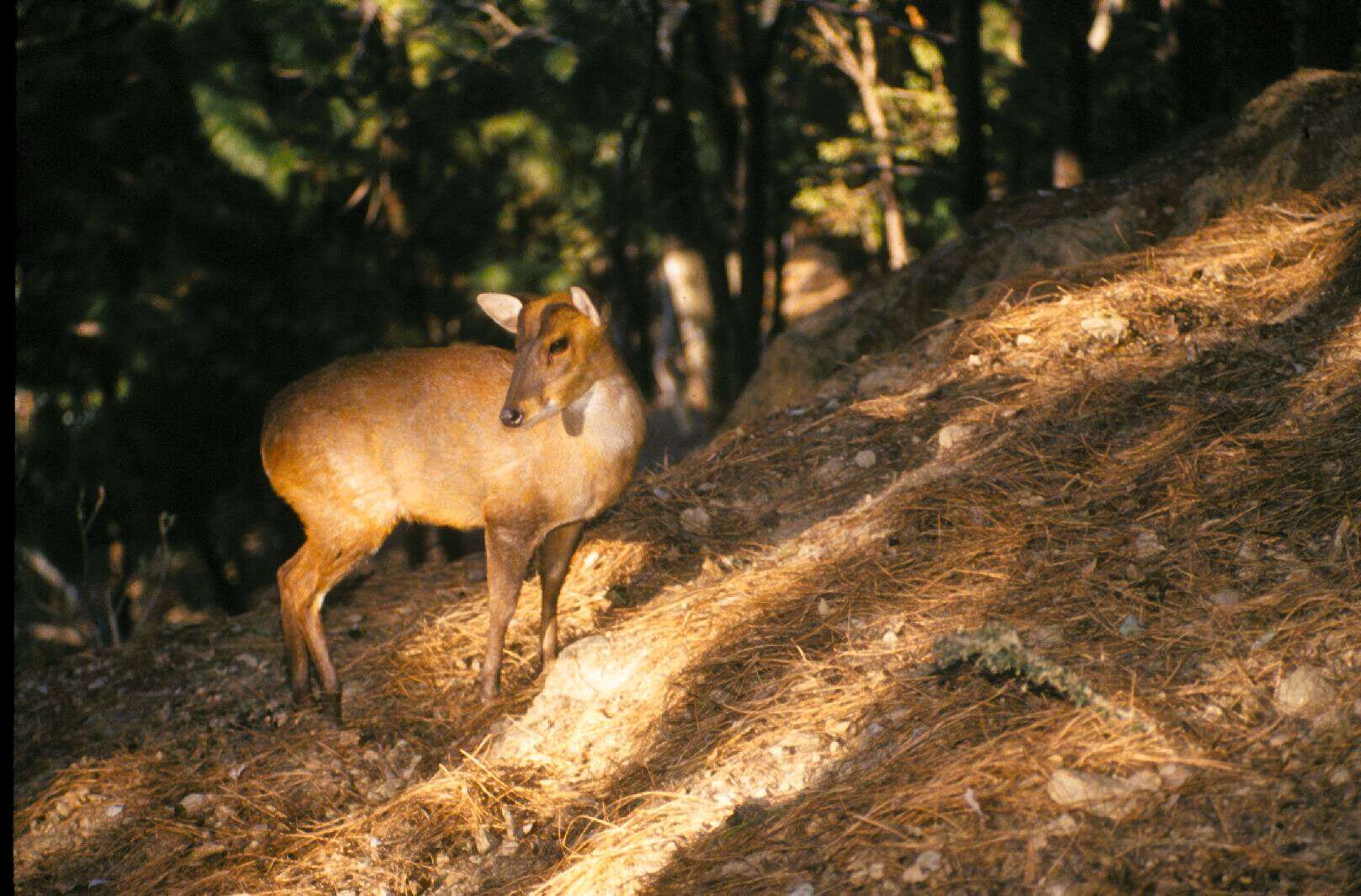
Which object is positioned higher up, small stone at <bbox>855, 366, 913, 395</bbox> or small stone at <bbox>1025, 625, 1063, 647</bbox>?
small stone at <bbox>855, 366, 913, 395</bbox>

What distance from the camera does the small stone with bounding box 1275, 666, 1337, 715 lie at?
2.76m

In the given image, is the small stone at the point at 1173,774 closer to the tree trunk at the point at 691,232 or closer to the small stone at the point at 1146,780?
the small stone at the point at 1146,780

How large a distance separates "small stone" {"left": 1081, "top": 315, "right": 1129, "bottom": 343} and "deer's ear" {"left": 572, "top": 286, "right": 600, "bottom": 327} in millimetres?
2422

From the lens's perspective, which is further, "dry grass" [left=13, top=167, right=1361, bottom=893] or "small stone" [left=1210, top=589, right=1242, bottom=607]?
"small stone" [left=1210, top=589, right=1242, bottom=607]

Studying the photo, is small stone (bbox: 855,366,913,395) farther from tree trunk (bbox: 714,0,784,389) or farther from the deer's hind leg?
tree trunk (bbox: 714,0,784,389)

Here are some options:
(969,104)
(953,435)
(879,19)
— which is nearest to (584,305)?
(953,435)

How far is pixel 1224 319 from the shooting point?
4.98 meters

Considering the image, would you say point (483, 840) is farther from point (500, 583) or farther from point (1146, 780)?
point (1146, 780)

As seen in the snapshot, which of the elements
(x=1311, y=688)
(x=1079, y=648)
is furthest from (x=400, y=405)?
(x=1311, y=688)

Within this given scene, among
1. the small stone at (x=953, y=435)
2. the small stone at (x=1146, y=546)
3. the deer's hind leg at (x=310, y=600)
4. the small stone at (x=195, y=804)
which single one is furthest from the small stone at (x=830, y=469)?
the small stone at (x=195, y=804)

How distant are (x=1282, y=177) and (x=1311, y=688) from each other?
4.19m

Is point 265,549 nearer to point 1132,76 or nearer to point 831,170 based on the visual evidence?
point 831,170

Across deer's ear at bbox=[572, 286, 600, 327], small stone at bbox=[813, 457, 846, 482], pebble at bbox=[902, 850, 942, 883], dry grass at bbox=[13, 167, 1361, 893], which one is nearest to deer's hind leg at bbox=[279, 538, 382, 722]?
dry grass at bbox=[13, 167, 1361, 893]

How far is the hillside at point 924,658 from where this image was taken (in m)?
2.72
